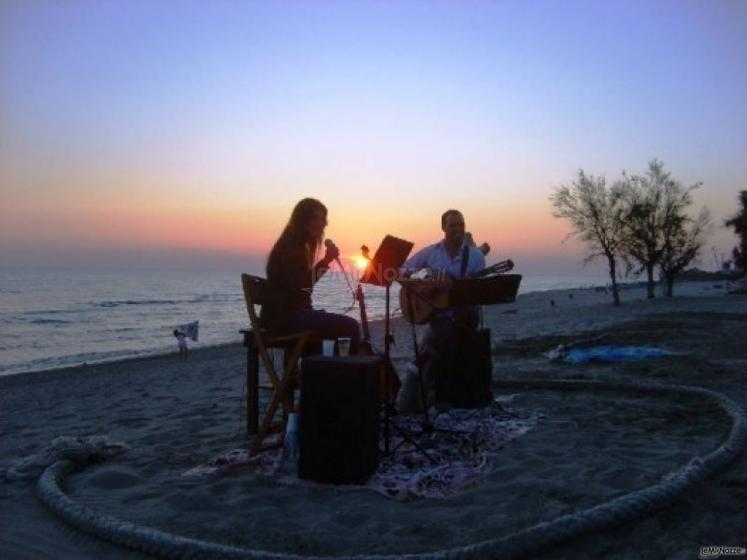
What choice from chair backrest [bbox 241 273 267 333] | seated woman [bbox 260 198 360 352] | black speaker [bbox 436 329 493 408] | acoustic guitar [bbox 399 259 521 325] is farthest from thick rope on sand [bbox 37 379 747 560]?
black speaker [bbox 436 329 493 408]

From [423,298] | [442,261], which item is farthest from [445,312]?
[423,298]

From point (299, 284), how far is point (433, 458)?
1.71m

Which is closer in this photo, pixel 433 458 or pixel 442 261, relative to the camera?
pixel 433 458

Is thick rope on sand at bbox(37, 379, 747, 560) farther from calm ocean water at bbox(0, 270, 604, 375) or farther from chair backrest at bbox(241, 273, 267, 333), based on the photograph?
calm ocean water at bbox(0, 270, 604, 375)

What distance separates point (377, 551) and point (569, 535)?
0.91 m

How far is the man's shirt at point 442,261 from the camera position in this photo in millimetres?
6418

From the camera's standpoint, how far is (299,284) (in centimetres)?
496

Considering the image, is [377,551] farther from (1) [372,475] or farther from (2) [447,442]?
(2) [447,442]

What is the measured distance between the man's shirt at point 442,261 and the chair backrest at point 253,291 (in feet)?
6.42

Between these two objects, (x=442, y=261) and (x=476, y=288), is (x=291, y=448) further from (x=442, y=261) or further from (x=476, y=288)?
(x=442, y=261)

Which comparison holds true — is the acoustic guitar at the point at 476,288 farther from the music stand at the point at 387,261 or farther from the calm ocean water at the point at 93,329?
the calm ocean water at the point at 93,329

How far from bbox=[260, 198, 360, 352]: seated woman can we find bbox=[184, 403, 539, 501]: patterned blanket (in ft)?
3.12

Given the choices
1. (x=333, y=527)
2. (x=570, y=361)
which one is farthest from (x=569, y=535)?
(x=570, y=361)

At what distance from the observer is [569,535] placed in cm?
287
